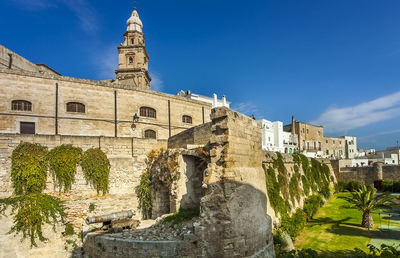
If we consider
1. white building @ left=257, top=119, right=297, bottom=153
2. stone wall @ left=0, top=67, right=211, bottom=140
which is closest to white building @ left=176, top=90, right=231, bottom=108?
white building @ left=257, top=119, right=297, bottom=153

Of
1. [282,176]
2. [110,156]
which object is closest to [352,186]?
[282,176]

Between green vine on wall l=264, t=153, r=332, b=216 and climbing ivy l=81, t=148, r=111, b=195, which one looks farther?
climbing ivy l=81, t=148, r=111, b=195

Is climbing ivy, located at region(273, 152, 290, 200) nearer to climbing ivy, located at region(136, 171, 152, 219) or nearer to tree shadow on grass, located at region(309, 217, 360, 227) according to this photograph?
tree shadow on grass, located at region(309, 217, 360, 227)

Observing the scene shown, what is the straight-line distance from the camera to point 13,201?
10.8m

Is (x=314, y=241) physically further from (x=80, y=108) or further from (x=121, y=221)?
(x=80, y=108)

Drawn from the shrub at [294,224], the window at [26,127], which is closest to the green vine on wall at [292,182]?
the shrub at [294,224]

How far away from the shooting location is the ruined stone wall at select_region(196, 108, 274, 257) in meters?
7.46

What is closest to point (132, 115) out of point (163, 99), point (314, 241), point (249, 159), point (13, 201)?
point (163, 99)

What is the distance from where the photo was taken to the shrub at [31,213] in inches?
419

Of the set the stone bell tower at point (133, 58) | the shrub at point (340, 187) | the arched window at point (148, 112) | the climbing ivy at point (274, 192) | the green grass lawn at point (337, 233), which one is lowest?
the green grass lawn at point (337, 233)

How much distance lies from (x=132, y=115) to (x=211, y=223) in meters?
14.6

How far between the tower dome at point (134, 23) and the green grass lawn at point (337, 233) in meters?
27.9

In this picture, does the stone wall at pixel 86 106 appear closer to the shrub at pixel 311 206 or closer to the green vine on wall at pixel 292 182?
the green vine on wall at pixel 292 182

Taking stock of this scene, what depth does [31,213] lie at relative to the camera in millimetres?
10859
